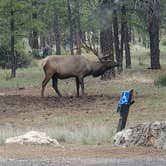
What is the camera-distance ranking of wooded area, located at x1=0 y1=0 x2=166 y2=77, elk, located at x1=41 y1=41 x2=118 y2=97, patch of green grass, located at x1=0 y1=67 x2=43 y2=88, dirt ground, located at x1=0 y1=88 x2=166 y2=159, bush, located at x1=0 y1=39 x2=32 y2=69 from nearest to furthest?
dirt ground, located at x1=0 y1=88 x2=166 y2=159
elk, located at x1=41 y1=41 x2=118 y2=97
wooded area, located at x1=0 y1=0 x2=166 y2=77
patch of green grass, located at x1=0 y1=67 x2=43 y2=88
bush, located at x1=0 y1=39 x2=32 y2=69

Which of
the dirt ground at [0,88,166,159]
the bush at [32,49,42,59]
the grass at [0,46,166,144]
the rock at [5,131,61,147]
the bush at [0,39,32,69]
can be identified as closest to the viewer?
the dirt ground at [0,88,166,159]

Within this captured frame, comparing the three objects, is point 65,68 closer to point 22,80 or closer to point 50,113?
point 50,113

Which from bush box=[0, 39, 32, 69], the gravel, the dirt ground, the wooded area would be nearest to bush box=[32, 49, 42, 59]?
A: the wooded area

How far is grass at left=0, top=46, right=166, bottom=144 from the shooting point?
50.2ft

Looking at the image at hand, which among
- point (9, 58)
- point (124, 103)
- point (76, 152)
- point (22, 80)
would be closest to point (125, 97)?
point (124, 103)

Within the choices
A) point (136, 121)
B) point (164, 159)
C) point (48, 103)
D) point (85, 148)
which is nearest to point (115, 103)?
point (48, 103)

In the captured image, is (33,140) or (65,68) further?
(65,68)

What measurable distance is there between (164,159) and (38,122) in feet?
29.2

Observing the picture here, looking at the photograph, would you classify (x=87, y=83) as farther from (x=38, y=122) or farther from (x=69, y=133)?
(x=69, y=133)

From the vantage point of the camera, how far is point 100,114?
2088cm

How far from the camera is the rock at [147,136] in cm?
1248

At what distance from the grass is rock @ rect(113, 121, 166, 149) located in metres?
1.51

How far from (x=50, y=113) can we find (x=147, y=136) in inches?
353

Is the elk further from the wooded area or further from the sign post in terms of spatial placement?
the sign post
